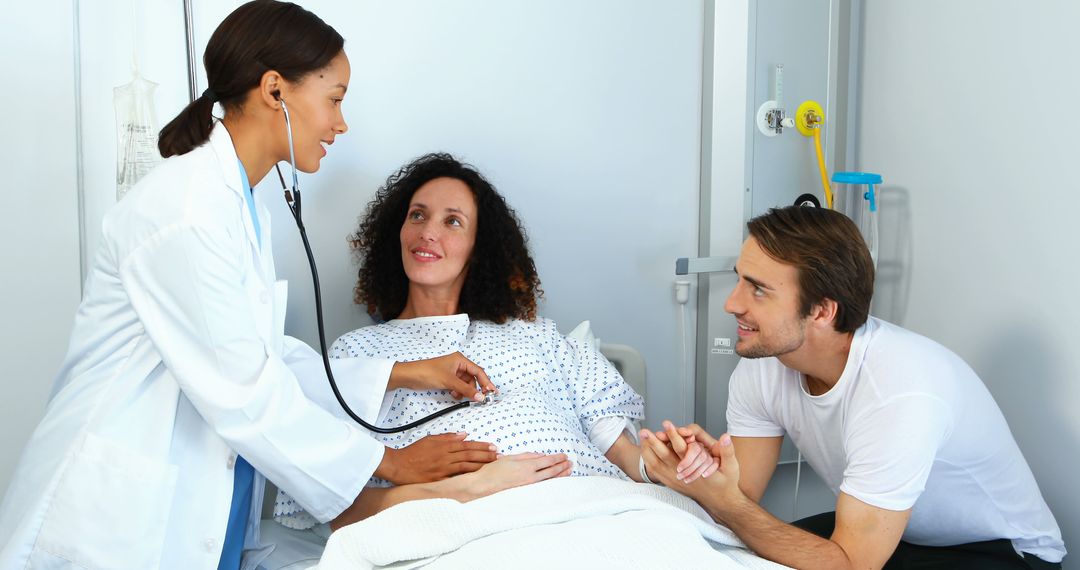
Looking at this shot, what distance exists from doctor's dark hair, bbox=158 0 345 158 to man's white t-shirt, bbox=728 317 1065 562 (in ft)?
3.20

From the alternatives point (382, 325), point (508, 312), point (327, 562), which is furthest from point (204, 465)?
point (508, 312)

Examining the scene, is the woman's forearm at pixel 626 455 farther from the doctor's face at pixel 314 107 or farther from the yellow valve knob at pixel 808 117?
the yellow valve knob at pixel 808 117

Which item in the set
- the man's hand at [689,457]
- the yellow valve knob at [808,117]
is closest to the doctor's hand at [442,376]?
the man's hand at [689,457]

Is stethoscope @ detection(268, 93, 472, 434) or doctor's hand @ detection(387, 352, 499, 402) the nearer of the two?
stethoscope @ detection(268, 93, 472, 434)

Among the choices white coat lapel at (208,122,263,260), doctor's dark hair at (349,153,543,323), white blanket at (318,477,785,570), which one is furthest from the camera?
doctor's dark hair at (349,153,543,323)

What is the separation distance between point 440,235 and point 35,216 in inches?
31.5

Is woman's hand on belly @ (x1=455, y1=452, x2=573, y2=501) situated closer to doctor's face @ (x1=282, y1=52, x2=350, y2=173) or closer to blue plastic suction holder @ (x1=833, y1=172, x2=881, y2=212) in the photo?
doctor's face @ (x1=282, y1=52, x2=350, y2=173)

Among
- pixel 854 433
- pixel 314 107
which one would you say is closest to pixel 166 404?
pixel 314 107

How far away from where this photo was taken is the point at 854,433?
4.52ft

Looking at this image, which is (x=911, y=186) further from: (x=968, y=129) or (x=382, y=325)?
(x=382, y=325)

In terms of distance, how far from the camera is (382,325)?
6.12 feet

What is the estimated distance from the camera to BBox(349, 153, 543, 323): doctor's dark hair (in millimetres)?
1949

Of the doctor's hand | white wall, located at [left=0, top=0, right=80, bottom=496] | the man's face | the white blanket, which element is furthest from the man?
white wall, located at [left=0, top=0, right=80, bottom=496]

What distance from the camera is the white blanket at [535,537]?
1139mm
